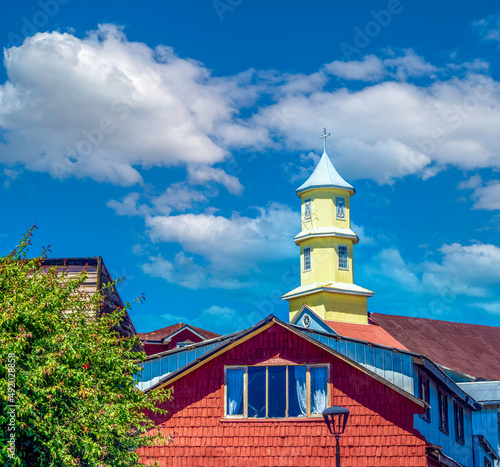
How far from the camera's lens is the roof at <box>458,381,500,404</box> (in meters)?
35.2

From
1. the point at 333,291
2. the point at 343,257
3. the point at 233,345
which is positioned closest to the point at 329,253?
the point at 343,257

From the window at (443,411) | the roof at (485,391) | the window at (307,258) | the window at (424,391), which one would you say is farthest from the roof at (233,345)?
the window at (307,258)

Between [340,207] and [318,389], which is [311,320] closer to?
[340,207]

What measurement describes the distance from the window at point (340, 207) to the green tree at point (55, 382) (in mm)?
38457

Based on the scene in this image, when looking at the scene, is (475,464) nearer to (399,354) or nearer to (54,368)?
(399,354)

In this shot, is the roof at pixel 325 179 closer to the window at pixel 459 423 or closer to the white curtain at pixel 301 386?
the window at pixel 459 423

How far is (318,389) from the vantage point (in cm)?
2022

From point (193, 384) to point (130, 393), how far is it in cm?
517

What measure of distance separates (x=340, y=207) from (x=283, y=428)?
34.2 meters

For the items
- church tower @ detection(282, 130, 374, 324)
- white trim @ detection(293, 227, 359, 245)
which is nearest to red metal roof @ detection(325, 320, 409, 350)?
church tower @ detection(282, 130, 374, 324)

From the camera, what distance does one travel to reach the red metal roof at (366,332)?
48.1 m

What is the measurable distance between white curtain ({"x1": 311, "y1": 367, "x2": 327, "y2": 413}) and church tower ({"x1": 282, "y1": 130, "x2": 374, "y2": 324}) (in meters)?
31.6

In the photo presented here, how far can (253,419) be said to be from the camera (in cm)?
2034

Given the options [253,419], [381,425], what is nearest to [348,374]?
[381,425]
